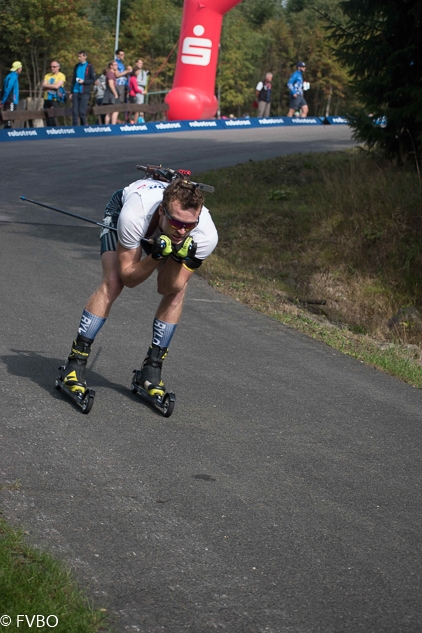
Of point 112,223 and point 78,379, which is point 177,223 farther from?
point 78,379

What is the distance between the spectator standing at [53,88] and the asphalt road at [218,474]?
18859mm

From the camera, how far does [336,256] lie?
13672 millimetres

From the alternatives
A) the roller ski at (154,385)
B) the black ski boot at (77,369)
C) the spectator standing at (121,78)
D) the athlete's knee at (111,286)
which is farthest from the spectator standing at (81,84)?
the black ski boot at (77,369)

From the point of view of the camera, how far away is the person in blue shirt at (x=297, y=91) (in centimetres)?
3562

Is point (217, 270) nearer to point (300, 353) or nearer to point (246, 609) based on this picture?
point (300, 353)

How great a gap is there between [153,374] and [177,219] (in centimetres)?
139

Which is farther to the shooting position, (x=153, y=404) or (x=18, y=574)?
(x=153, y=404)

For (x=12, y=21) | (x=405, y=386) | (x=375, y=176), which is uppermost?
(x=12, y=21)

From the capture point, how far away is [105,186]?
701 inches

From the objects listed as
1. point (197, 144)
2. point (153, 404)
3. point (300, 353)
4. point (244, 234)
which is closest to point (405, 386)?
point (300, 353)

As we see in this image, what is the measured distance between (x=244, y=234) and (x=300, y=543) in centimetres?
1037

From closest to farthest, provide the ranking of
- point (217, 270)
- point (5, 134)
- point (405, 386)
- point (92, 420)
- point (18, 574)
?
point (18, 574), point (92, 420), point (405, 386), point (217, 270), point (5, 134)

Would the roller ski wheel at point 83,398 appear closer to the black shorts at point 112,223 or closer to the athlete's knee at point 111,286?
the athlete's knee at point 111,286

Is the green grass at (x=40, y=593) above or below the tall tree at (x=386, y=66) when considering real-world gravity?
below
